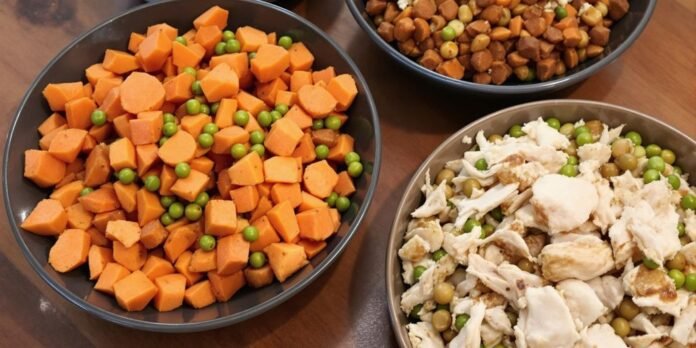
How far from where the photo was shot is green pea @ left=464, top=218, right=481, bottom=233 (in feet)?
5.24

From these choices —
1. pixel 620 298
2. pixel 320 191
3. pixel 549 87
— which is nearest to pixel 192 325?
pixel 320 191

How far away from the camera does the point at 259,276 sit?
5.18 feet

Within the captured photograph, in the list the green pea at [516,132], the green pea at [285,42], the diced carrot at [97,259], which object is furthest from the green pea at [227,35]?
the green pea at [516,132]

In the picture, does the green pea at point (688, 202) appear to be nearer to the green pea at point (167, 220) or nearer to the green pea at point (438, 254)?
the green pea at point (438, 254)

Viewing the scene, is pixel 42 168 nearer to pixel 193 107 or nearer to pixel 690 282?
pixel 193 107

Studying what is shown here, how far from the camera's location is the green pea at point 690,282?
1458 millimetres

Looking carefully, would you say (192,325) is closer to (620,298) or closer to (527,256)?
(527,256)

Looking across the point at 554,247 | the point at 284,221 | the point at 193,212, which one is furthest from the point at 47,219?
the point at 554,247

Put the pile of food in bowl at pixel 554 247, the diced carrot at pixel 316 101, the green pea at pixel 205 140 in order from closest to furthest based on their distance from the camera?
the pile of food in bowl at pixel 554 247, the green pea at pixel 205 140, the diced carrot at pixel 316 101

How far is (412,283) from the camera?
1.62 metres

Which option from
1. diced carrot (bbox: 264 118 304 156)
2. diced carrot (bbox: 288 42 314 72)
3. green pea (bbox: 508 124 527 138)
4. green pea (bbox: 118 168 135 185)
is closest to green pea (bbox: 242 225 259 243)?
diced carrot (bbox: 264 118 304 156)

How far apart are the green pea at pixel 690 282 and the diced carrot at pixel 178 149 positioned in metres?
1.24

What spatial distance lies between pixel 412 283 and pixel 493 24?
2.76ft

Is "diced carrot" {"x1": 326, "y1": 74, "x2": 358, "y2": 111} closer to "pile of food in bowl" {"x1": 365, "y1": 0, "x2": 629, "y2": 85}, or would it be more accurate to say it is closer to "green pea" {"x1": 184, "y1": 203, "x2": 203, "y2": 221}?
"pile of food in bowl" {"x1": 365, "y1": 0, "x2": 629, "y2": 85}
